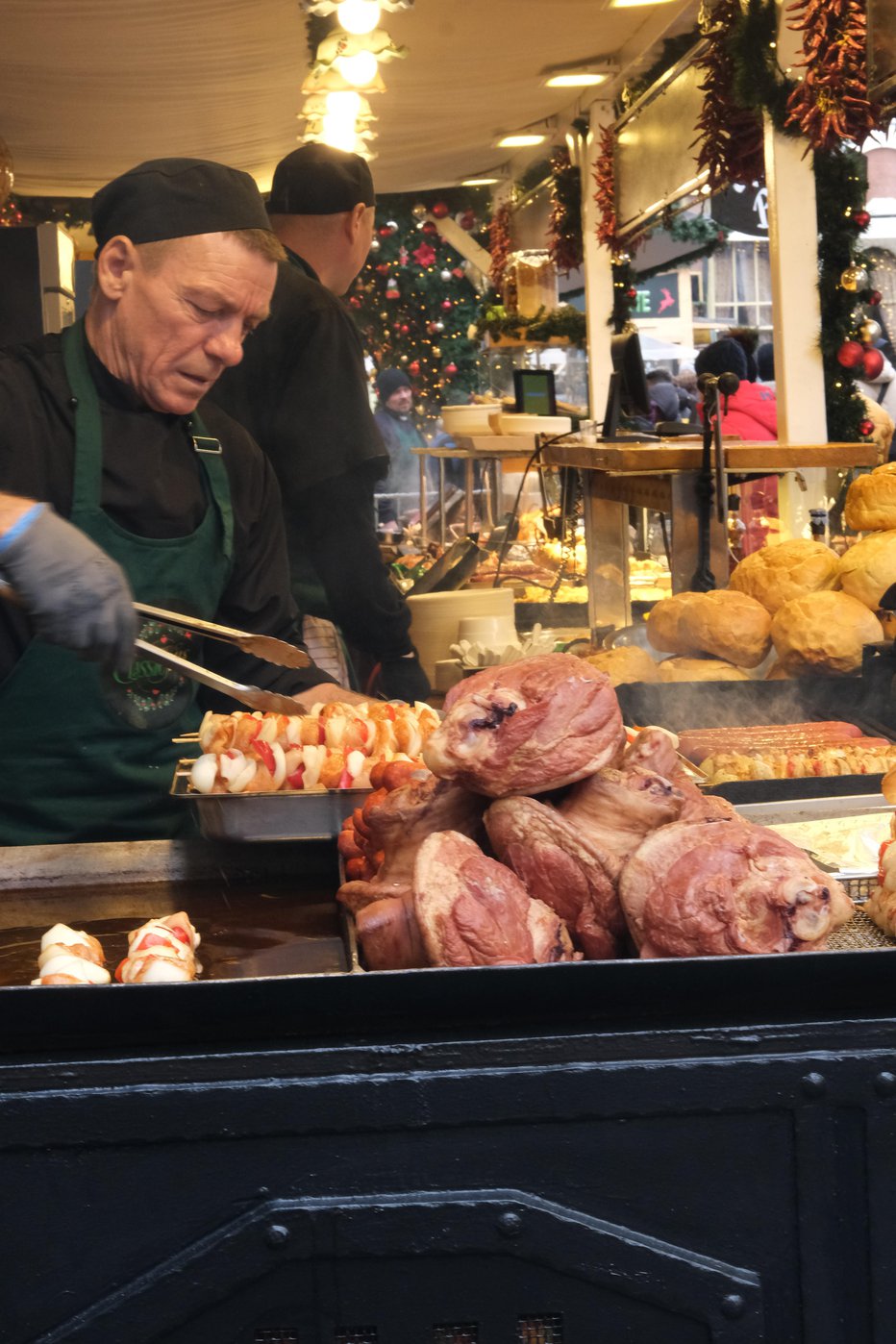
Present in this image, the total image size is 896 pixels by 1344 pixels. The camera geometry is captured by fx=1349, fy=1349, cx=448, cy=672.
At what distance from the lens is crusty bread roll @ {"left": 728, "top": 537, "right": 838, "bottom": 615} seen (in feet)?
9.47

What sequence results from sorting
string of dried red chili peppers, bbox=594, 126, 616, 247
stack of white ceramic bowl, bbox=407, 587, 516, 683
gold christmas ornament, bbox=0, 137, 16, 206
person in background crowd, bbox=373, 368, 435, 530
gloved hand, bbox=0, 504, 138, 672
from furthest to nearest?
person in background crowd, bbox=373, 368, 435, 530, string of dried red chili peppers, bbox=594, 126, 616, 247, gold christmas ornament, bbox=0, 137, 16, 206, stack of white ceramic bowl, bbox=407, 587, 516, 683, gloved hand, bbox=0, 504, 138, 672

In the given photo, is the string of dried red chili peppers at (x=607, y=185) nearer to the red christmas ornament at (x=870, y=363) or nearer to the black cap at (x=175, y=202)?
the red christmas ornament at (x=870, y=363)

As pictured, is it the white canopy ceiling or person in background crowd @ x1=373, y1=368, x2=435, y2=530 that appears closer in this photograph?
the white canopy ceiling

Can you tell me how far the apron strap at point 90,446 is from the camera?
2.35 m

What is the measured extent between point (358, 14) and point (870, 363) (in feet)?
7.65

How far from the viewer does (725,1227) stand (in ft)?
3.36

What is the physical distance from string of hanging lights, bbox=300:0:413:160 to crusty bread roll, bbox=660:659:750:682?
2.76 meters

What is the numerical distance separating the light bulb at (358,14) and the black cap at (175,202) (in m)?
2.81

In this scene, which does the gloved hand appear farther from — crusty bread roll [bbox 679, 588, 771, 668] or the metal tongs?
crusty bread roll [bbox 679, 588, 771, 668]

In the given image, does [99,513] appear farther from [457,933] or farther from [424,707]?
[457,933]

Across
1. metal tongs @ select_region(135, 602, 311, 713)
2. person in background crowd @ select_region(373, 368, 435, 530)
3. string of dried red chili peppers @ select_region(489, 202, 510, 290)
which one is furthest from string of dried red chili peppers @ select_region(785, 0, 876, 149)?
string of dried red chili peppers @ select_region(489, 202, 510, 290)

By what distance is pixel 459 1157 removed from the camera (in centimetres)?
101

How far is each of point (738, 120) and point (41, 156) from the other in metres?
3.93

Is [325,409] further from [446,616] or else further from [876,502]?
[876,502]
